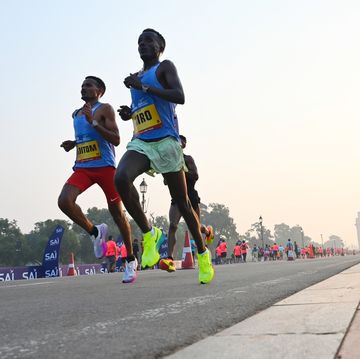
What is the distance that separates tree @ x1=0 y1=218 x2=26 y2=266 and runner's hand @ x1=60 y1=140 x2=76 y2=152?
6698cm

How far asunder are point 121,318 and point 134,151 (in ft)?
7.83

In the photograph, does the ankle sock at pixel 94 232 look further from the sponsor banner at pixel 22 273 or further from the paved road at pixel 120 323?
the sponsor banner at pixel 22 273

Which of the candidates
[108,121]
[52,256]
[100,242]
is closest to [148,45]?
[108,121]

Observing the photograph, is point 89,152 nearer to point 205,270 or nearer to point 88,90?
point 88,90

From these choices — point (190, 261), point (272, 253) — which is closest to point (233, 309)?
point (190, 261)

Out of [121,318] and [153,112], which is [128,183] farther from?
[121,318]

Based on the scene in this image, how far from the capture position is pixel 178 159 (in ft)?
14.6

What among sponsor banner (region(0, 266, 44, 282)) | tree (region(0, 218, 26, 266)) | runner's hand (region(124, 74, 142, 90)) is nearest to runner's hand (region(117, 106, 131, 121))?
runner's hand (region(124, 74, 142, 90))

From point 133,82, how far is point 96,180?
1.99 metres

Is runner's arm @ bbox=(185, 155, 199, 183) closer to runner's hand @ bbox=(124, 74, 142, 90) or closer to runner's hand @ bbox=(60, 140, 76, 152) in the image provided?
runner's hand @ bbox=(60, 140, 76, 152)

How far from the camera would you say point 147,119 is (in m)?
4.58

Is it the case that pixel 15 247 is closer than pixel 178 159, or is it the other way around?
pixel 178 159

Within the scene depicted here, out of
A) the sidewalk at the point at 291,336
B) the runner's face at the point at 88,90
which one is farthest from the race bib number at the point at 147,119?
the sidewalk at the point at 291,336

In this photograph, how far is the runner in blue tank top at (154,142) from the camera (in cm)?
439
